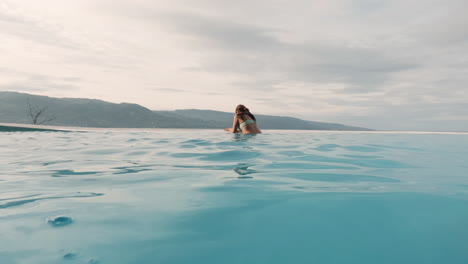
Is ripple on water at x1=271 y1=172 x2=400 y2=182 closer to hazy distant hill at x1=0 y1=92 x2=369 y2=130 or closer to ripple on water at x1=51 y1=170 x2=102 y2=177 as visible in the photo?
ripple on water at x1=51 y1=170 x2=102 y2=177

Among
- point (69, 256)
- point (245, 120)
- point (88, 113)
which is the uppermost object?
point (88, 113)

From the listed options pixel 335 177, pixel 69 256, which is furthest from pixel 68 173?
pixel 335 177

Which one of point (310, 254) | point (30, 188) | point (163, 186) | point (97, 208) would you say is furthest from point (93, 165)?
point (310, 254)

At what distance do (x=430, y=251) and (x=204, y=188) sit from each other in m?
1.54

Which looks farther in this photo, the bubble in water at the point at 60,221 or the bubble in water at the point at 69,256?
the bubble in water at the point at 60,221

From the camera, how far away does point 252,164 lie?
347 cm

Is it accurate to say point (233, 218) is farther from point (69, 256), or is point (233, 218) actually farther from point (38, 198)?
point (38, 198)

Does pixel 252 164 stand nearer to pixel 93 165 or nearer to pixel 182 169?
pixel 182 169

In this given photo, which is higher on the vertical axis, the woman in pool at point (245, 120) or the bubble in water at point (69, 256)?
the woman in pool at point (245, 120)

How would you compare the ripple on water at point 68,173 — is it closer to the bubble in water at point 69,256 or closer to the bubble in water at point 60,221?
Answer: the bubble in water at point 60,221

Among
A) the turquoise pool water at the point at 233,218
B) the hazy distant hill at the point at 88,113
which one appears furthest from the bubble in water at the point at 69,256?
the hazy distant hill at the point at 88,113

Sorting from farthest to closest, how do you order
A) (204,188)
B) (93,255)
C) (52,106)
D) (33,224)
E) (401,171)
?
1. (52,106)
2. (401,171)
3. (204,188)
4. (33,224)
5. (93,255)

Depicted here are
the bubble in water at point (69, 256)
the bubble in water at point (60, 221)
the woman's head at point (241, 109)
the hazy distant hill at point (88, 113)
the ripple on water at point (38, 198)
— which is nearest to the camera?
the bubble in water at point (69, 256)

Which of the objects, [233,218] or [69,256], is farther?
[233,218]
